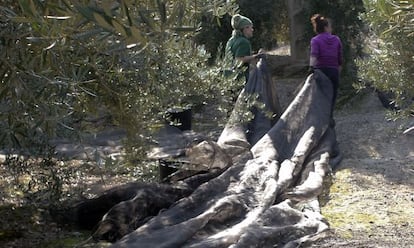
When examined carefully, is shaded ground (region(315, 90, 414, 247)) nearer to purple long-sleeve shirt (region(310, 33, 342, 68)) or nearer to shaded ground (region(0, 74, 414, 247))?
shaded ground (region(0, 74, 414, 247))

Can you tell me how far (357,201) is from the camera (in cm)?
693

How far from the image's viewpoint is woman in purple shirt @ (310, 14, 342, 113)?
368 inches

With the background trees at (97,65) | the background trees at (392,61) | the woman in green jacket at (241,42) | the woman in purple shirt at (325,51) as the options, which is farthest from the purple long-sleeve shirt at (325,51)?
the background trees at (97,65)

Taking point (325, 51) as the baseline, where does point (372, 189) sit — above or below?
below

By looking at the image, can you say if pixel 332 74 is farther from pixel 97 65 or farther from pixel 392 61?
pixel 97 65

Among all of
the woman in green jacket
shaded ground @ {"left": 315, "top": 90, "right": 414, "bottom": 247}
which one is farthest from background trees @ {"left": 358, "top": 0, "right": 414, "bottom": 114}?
the woman in green jacket

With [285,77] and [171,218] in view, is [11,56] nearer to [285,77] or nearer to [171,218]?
[171,218]

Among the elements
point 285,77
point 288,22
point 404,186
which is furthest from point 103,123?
point 288,22

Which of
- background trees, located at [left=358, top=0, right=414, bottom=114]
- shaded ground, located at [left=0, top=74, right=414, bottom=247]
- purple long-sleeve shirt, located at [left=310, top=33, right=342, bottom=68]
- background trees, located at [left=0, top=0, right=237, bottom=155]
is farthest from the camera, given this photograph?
purple long-sleeve shirt, located at [left=310, top=33, right=342, bottom=68]

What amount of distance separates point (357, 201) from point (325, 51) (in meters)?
2.90

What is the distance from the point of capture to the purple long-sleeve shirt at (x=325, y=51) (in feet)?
30.7

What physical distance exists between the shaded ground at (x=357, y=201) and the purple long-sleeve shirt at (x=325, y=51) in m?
1.05

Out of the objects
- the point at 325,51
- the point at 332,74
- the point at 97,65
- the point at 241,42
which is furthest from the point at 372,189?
the point at 97,65

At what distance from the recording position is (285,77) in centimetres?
1698
